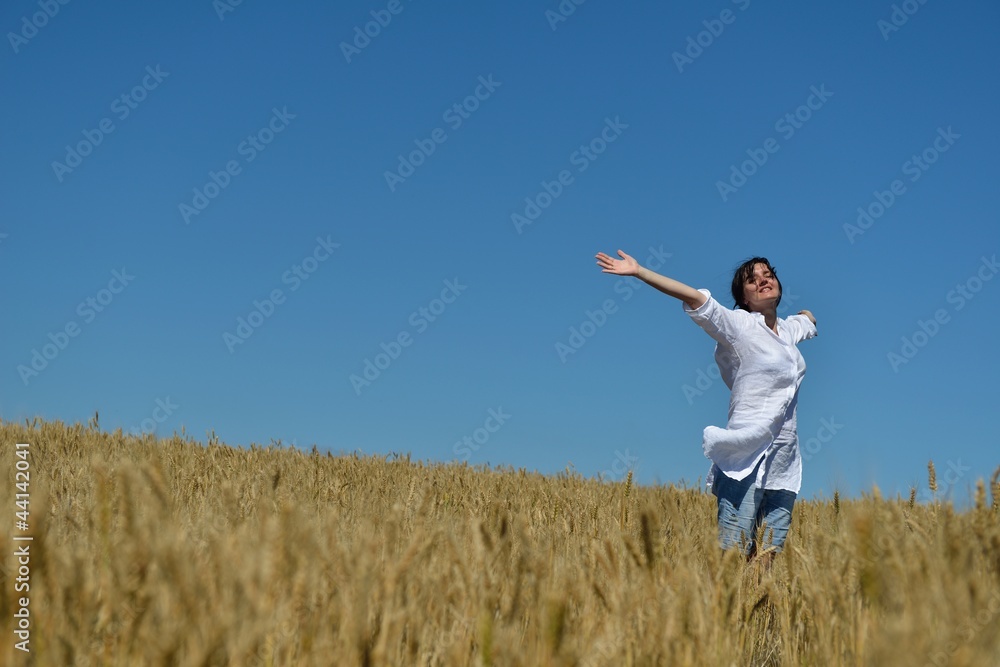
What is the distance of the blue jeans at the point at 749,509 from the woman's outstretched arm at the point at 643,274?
3.51 feet

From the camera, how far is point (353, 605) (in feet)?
6.30

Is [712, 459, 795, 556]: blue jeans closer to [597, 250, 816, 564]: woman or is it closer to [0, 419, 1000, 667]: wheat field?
[597, 250, 816, 564]: woman

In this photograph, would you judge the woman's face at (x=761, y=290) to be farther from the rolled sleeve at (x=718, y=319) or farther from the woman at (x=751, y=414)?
the rolled sleeve at (x=718, y=319)

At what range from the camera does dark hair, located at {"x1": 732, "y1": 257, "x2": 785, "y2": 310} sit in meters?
5.06

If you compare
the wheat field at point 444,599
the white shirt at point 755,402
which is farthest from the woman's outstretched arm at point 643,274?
the wheat field at point 444,599

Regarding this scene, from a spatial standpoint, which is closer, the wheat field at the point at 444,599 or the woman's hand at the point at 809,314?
the wheat field at the point at 444,599

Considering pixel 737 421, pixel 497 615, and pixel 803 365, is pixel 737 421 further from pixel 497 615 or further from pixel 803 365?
pixel 497 615

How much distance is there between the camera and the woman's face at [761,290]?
493 centimetres

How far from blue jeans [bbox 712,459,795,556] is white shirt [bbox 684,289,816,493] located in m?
0.06

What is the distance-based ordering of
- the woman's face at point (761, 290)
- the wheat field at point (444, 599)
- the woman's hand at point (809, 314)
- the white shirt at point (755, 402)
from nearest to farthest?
the wheat field at point (444, 599) → the white shirt at point (755, 402) → the woman's face at point (761, 290) → the woman's hand at point (809, 314)

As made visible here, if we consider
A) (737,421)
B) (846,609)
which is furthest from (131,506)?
(737,421)

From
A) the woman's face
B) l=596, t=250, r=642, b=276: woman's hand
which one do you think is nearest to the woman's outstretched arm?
l=596, t=250, r=642, b=276: woman's hand

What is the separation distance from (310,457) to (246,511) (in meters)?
4.22

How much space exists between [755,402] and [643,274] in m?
1.01
